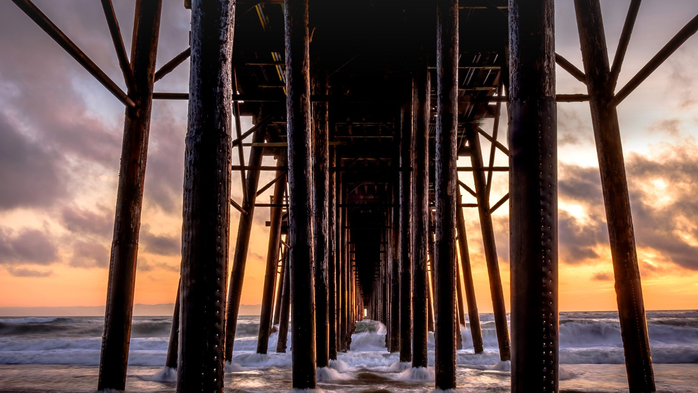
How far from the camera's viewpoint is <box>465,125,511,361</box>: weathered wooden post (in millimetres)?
8195

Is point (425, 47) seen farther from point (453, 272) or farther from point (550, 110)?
point (550, 110)

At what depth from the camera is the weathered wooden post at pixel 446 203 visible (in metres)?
5.00

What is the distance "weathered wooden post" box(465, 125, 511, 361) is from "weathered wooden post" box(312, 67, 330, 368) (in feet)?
8.48

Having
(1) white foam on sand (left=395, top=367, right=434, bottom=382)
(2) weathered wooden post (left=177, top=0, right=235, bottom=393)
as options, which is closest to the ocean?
(1) white foam on sand (left=395, top=367, right=434, bottom=382)

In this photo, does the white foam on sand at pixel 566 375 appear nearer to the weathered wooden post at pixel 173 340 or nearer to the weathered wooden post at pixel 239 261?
the weathered wooden post at pixel 239 261

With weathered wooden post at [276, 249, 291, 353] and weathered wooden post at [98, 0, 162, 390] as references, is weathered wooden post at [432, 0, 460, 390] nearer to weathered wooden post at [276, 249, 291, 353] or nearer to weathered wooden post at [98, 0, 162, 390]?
weathered wooden post at [98, 0, 162, 390]

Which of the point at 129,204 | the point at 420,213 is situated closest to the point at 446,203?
the point at 420,213

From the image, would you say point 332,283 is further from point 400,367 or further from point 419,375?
point 419,375

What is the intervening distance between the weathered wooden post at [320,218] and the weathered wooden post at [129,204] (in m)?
2.69

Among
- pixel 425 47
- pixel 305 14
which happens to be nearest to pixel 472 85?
pixel 425 47

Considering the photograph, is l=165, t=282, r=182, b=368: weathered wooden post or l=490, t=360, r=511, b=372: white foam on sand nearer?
l=165, t=282, r=182, b=368: weathered wooden post

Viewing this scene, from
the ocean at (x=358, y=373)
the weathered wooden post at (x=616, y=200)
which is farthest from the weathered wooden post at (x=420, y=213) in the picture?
the weathered wooden post at (x=616, y=200)

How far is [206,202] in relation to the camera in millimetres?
2814

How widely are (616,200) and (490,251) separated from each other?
13.7 feet
